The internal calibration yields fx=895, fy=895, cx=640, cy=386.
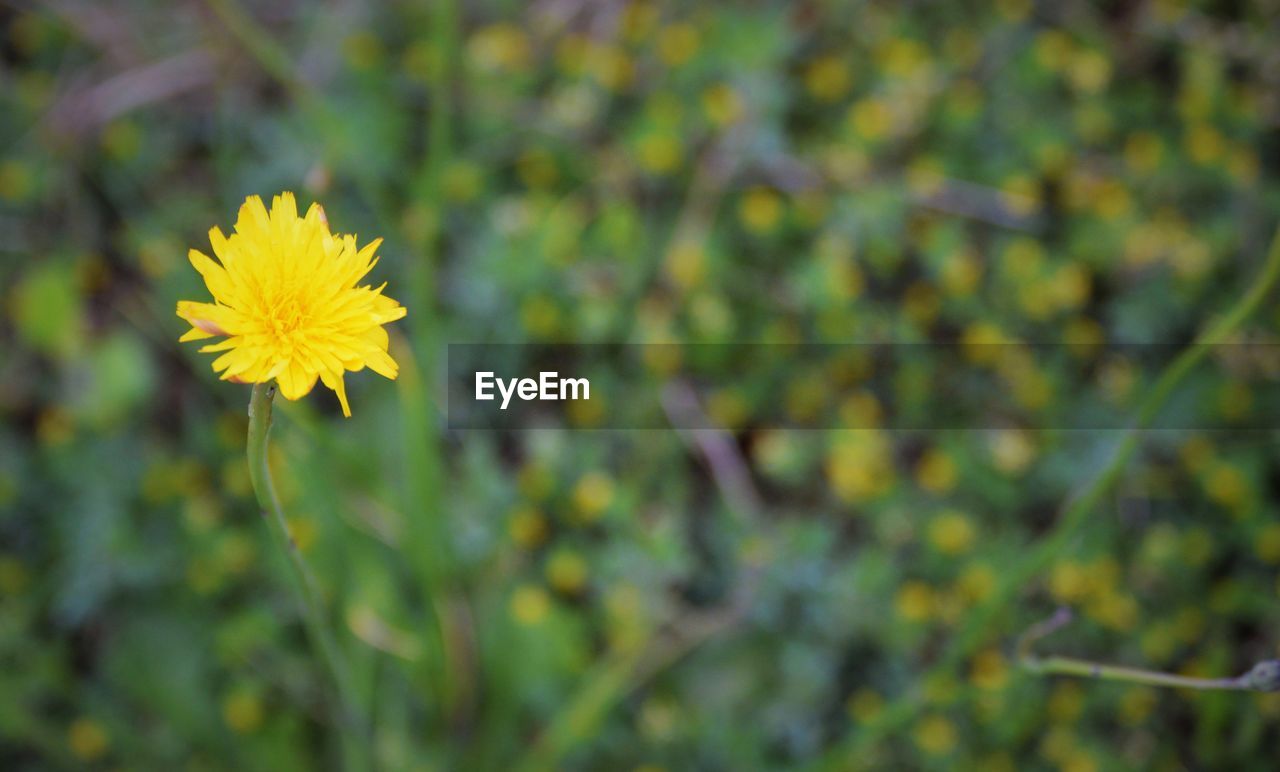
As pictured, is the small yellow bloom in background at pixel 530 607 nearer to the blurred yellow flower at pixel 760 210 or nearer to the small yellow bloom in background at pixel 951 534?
the small yellow bloom in background at pixel 951 534

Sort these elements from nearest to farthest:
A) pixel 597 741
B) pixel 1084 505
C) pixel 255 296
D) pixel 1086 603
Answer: pixel 255 296, pixel 1084 505, pixel 597 741, pixel 1086 603

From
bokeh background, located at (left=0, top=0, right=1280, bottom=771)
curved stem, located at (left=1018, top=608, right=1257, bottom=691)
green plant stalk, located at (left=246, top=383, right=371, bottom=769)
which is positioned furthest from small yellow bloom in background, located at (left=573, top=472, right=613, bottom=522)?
curved stem, located at (left=1018, top=608, right=1257, bottom=691)

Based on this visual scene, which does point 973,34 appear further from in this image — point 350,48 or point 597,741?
point 597,741

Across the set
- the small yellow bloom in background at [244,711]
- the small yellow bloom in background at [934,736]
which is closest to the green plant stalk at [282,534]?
the small yellow bloom in background at [244,711]

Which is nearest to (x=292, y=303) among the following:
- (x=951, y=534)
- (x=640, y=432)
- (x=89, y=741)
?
(x=640, y=432)

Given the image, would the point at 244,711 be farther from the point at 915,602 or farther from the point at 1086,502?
the point at 1086,502

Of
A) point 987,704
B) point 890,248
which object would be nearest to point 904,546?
point 987,704
